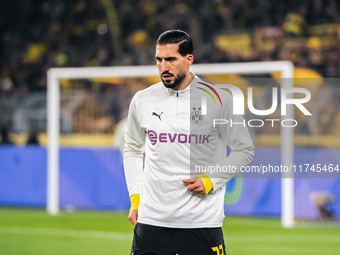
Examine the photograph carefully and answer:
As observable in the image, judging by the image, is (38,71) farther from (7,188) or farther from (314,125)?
(314,125)

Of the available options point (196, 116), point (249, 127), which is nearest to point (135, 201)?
point (196, 116)

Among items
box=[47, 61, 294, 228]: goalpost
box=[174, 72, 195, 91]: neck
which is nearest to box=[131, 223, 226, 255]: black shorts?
box=[174, 72, 195, 91]: neck

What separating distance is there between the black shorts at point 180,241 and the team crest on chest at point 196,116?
537 mm

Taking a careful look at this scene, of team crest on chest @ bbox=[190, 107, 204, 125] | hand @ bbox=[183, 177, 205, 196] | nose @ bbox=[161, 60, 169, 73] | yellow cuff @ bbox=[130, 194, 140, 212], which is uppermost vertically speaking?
nose @ bbox=[161, 60, 169, 73]

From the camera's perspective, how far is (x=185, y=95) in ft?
12.2

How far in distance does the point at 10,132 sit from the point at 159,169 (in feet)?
34.3

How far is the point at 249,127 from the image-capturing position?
10.3 metres

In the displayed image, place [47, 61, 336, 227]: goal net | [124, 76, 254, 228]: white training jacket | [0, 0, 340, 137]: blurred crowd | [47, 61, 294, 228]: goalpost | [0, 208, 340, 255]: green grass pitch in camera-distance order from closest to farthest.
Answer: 1. [124, 76, 254, 228]: white training jacket
2. [0, 208, 340, 255]: green grass pitch
3. [47, 61, 294, 228]: goalpost
4. [47, 61, 336, 227]: goal net
5. [0, 0, 340, 137]: blurred crowd

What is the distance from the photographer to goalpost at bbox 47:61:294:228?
10047mm

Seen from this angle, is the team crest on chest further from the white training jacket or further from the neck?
the neck

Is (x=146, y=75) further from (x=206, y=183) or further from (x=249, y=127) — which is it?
(x=206, y=183)

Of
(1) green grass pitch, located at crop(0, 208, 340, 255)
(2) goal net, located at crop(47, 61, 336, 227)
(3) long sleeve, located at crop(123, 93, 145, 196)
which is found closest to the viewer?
(3) long sleeve, located at crop(123, 93, 145, 196)

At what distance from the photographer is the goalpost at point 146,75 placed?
10047 mm

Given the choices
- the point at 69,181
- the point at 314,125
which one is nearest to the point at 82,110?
the point at 69,181
